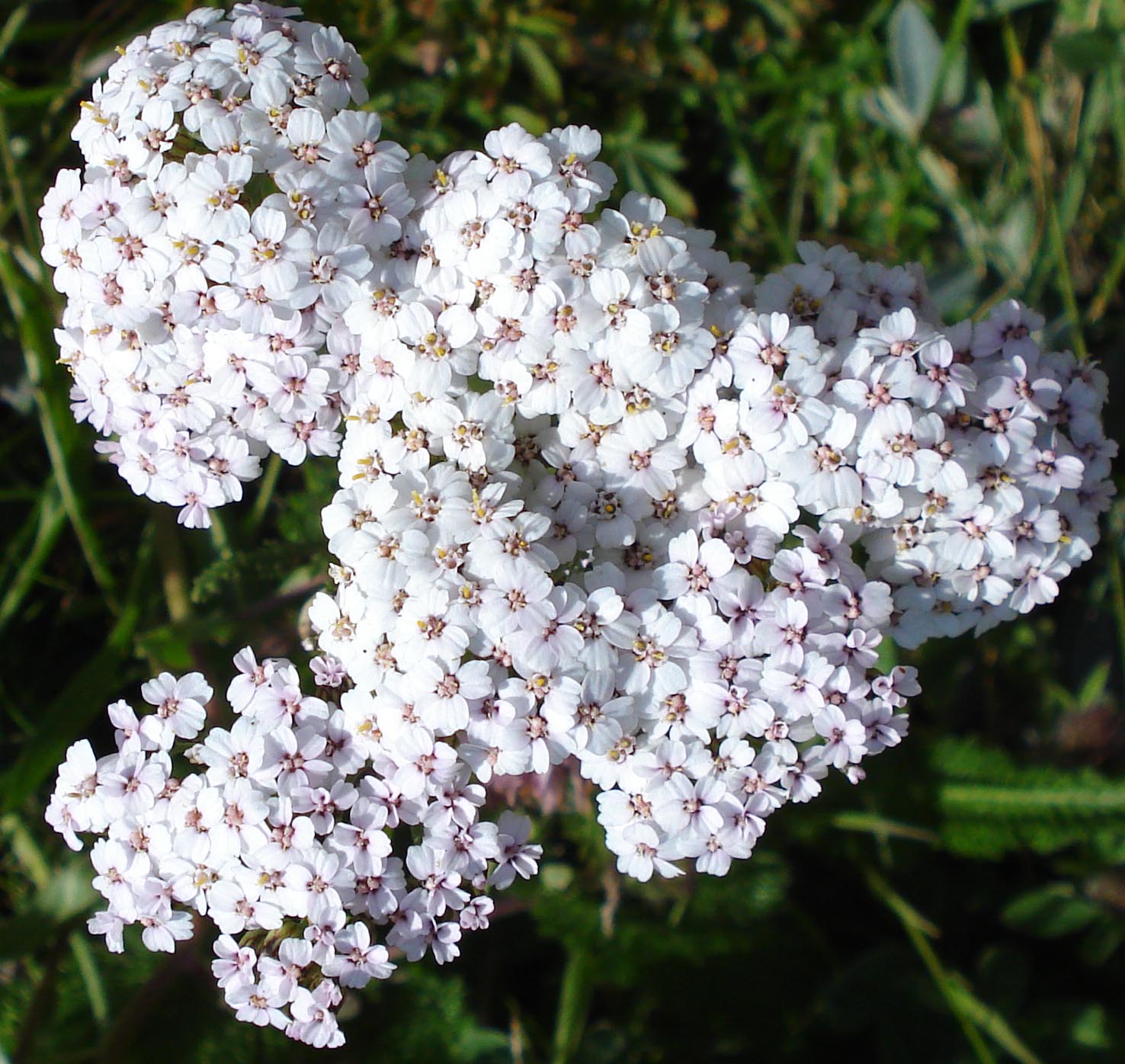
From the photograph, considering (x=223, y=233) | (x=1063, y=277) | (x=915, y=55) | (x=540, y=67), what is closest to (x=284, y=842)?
(x=223, y=233)

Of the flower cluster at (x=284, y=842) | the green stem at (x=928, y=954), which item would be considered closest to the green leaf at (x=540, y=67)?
the flower cluster at (x=284, y=842)

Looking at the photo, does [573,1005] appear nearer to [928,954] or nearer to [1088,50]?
[928,954]

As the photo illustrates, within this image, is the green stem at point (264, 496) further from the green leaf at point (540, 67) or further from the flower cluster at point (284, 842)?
the green leaf at point (540, 67)

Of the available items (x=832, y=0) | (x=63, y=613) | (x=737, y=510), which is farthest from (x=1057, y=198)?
(x=63, y=613)

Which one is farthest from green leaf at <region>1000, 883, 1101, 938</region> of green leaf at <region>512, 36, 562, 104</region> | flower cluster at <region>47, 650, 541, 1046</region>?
green leaf at <region>512, 36, 562, 104</region>

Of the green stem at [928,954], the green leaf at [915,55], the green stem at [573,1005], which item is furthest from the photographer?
the green leaf at [915,55]

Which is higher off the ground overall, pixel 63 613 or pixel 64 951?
pixel 63 613

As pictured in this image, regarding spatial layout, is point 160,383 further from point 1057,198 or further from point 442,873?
point 1057,198

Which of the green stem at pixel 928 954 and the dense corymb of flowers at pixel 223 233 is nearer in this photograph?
the dense corymb of flowers at pixel 223 233
